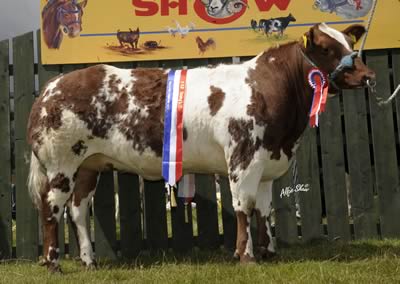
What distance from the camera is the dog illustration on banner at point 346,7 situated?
599 centimetres

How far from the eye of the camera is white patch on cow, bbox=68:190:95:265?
187 inches

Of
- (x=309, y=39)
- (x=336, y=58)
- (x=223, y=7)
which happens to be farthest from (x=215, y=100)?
(x=223, y=7)

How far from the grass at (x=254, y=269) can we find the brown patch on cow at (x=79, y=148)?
1.09m

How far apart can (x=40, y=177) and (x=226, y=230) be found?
2.16 m

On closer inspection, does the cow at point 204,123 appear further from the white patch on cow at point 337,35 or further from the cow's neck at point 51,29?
the cow's neck at point 51,29

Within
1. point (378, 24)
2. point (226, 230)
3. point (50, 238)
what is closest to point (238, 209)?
point (226, 230)

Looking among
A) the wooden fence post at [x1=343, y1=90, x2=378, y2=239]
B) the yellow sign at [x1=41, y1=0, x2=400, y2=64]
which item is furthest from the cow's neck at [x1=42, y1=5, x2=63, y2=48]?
the wooden fence post at [x1=343, y1=90, x2=378, y2=239]

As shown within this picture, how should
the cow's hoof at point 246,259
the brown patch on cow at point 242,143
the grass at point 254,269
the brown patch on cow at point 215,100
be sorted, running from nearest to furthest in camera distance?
the grass at point 254,269, the cow's hoof at point 246,259, the brown patch on cow at point 242,143, the brown patch on cow at point 215,100

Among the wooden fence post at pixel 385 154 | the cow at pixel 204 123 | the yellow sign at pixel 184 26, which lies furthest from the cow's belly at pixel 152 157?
the wooden fence post at pixel 385 154

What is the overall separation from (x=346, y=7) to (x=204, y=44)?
1.80m

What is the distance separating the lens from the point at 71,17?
5.87 m

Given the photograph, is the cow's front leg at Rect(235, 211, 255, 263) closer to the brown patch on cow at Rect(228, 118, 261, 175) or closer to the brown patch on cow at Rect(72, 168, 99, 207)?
the brown patch on cow at Rect(228, 118, 261, 175)

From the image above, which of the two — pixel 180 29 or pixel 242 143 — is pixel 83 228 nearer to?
pixel 242 143

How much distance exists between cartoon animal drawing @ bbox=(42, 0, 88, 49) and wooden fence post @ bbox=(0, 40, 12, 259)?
0.63 metres
